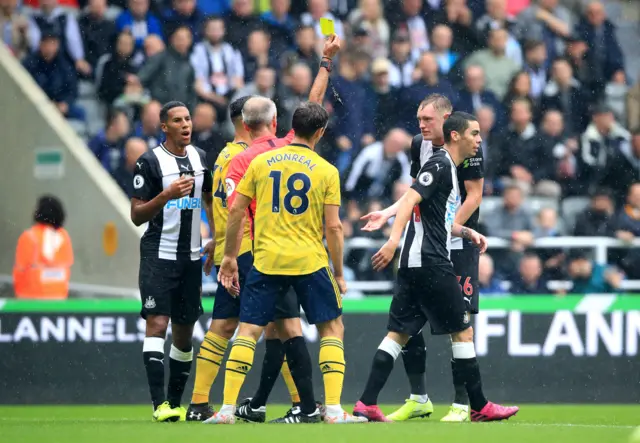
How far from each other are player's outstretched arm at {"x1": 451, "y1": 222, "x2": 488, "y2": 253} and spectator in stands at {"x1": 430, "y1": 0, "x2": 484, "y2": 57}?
23.0 ft

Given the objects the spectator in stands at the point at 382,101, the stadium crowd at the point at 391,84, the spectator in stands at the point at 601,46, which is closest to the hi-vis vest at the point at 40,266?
the stadium crowd at the point at 391,84

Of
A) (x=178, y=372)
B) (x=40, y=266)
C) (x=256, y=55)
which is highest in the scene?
(x=256, y=55)

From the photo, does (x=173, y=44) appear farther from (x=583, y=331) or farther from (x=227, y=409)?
(x=227, y=409)

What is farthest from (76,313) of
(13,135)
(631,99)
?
(631,99)

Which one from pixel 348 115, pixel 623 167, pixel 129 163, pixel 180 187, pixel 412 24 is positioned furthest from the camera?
pixel 412 24

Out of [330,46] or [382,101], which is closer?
[330,46]

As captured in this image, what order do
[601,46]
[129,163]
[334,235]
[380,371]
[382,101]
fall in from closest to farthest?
[334,235] → [380,371] → [129,163] → [382,101] → [601,46]

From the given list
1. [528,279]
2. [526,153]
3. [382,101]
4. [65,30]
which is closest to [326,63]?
[528,279]

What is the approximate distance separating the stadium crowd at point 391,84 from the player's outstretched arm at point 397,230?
514cm

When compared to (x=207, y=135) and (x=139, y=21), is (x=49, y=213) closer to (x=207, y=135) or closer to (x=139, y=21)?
(x=207, y=135)

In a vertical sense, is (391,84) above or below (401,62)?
below

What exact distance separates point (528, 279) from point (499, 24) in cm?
385

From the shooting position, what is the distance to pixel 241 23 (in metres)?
15.5

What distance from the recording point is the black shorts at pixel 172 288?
9.05 m
